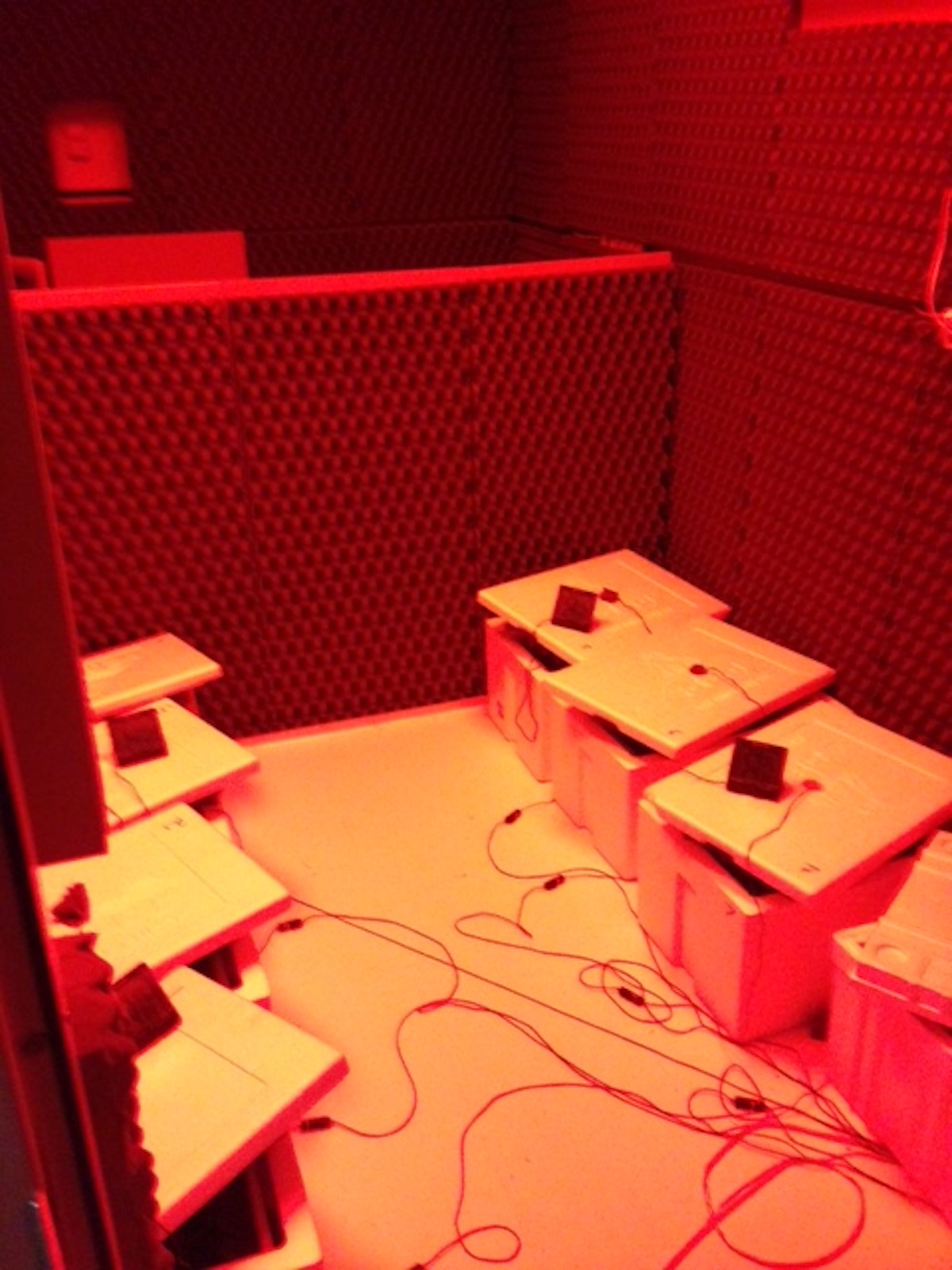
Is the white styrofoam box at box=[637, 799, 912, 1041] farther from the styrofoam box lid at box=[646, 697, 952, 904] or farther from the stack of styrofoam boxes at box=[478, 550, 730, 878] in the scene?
the stack of styrofoam boxes at box=[478, 550, 730, 878]

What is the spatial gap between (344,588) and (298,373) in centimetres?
56

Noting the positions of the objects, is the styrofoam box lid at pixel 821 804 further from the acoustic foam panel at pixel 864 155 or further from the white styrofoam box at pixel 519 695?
the acoustic foam panel at pixel 864 155

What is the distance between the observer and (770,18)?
2.07m

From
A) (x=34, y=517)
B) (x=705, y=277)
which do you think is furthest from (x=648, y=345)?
(x=34, y=517)

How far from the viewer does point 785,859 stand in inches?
66.1

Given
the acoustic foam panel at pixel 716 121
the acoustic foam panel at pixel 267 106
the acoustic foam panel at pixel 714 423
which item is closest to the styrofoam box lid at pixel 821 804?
the acoustic foam panel at pixel 714 423

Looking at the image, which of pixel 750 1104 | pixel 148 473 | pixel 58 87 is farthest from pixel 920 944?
pixel 58 87

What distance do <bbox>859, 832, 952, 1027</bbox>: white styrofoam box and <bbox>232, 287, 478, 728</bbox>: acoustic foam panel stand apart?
1.46m

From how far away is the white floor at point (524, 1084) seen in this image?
152 centimetres

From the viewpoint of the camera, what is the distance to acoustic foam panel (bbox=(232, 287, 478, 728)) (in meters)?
2.43

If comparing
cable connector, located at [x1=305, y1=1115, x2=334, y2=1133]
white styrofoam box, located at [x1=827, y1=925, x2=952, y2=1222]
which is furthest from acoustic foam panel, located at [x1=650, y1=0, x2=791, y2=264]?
cable connector, located at [x1=305, y1=1115, x2=334, y2=1133]

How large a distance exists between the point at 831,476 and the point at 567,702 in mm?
725

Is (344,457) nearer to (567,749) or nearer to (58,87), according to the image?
(567,749)

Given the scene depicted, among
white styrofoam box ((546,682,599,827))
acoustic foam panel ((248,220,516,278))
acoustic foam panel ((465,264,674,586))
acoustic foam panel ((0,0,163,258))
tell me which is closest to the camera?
white styrofoam box ((546,682,599,827))
